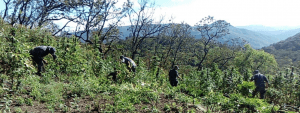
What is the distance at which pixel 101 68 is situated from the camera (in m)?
7.62

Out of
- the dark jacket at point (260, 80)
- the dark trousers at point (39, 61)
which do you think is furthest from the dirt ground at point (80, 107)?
the dark jacket at point (260, 80)

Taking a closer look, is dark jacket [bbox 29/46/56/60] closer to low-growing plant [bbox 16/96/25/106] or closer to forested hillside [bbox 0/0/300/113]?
forested hillside [bbox 0/0/300/113]

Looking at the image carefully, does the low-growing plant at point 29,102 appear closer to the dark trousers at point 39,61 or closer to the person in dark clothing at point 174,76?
the dark trousers at point 39,61

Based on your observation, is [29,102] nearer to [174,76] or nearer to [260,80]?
[174,76]

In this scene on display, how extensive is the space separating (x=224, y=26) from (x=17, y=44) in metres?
30.0

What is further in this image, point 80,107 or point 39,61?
point 39,61

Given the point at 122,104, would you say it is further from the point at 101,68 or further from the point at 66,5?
the point at 66,5

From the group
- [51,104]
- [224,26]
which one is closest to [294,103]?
[51,104]

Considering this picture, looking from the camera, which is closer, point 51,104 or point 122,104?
point 51,104

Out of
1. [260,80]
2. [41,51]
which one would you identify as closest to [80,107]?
[41,51]

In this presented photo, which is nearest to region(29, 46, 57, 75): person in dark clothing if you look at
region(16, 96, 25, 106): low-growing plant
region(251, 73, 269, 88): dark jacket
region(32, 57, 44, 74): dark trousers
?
region(32, 57, 44, 74): dark trousers

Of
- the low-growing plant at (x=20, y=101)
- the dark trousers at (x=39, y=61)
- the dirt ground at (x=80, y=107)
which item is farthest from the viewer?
the dark trousers at (x=39, y=61)

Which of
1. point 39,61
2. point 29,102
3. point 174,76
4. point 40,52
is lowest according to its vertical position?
point 174,76

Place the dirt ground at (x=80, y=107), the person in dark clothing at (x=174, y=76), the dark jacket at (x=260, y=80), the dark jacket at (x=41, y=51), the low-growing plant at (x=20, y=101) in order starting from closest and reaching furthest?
1. the dirt ground at (x=80, y=107)
2. the low-growing plant at (x=20, y=101)
3. the dark jacket at (x=41, y=51)
4. the person in dark clothing at (x=174, y=76)
5. the dark jacket at (x=260, y=80)
